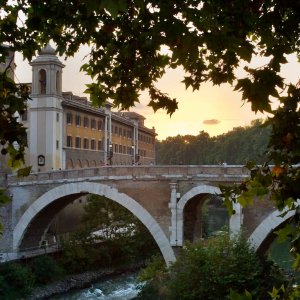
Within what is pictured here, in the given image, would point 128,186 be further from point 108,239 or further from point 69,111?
point 69,111

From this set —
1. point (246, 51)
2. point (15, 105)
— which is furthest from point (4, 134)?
point (246, 51)

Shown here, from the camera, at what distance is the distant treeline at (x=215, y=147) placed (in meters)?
63.5

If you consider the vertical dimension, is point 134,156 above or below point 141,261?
above

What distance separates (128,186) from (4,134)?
2017cm

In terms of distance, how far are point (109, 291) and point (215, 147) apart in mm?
51529

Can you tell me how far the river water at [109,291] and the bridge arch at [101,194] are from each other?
214 cm

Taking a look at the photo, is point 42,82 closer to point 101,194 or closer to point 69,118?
point 69,118

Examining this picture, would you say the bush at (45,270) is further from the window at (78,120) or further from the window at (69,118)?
the window at (78,120)

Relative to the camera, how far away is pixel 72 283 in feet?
81.2

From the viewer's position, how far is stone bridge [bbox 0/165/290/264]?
19.9 metres

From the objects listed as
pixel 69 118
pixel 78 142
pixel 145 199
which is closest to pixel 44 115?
pixel 69 118

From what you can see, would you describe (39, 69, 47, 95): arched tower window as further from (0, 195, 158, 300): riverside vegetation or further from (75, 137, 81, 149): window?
(0, 195, 158, 300): riverside vegetation

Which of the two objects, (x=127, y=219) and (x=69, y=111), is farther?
(x=69, y=111)

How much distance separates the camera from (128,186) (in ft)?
77.1
